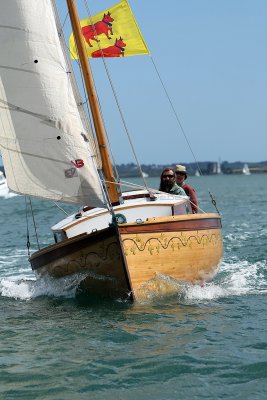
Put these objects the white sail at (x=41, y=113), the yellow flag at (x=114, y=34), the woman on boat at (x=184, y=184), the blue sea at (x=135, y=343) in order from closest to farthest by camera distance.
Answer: the blue sea at (x=135, y=343), the white sail at (x=41, y=113), the woman on boat at (x=184, y=184), the yellow flag at (x=114, y=34)

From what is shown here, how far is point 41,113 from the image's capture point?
12883mm

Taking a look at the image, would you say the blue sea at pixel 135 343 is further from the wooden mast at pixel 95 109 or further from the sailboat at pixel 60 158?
the wooden mast at pixel 95 109

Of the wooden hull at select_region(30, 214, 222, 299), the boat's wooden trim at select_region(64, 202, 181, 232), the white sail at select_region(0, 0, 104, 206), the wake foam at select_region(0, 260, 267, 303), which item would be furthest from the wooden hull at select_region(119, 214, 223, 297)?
the white sail at select_region(0, 0, 104, 206)

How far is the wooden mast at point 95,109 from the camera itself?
573 inches

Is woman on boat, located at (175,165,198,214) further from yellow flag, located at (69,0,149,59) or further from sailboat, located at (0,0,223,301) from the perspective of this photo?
sailboat, located at (0,0,223,301)

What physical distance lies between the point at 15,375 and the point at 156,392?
1743 millimetres

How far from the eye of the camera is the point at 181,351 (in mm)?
Answer: 9766

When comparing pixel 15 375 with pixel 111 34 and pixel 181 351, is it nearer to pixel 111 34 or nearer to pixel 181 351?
pixel 181 351

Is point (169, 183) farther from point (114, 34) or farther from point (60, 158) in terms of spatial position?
point (114, 34)

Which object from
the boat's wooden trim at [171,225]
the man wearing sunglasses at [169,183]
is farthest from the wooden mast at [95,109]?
the boat's wooden trim at [171,225]

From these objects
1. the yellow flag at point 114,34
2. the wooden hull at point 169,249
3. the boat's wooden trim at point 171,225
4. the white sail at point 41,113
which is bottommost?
the wooden hull at point 169,249

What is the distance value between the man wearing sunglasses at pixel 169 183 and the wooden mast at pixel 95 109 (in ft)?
4.36

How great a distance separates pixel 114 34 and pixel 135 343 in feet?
29.2

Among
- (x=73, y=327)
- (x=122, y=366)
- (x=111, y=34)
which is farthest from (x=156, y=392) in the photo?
(x=111, y=34)
